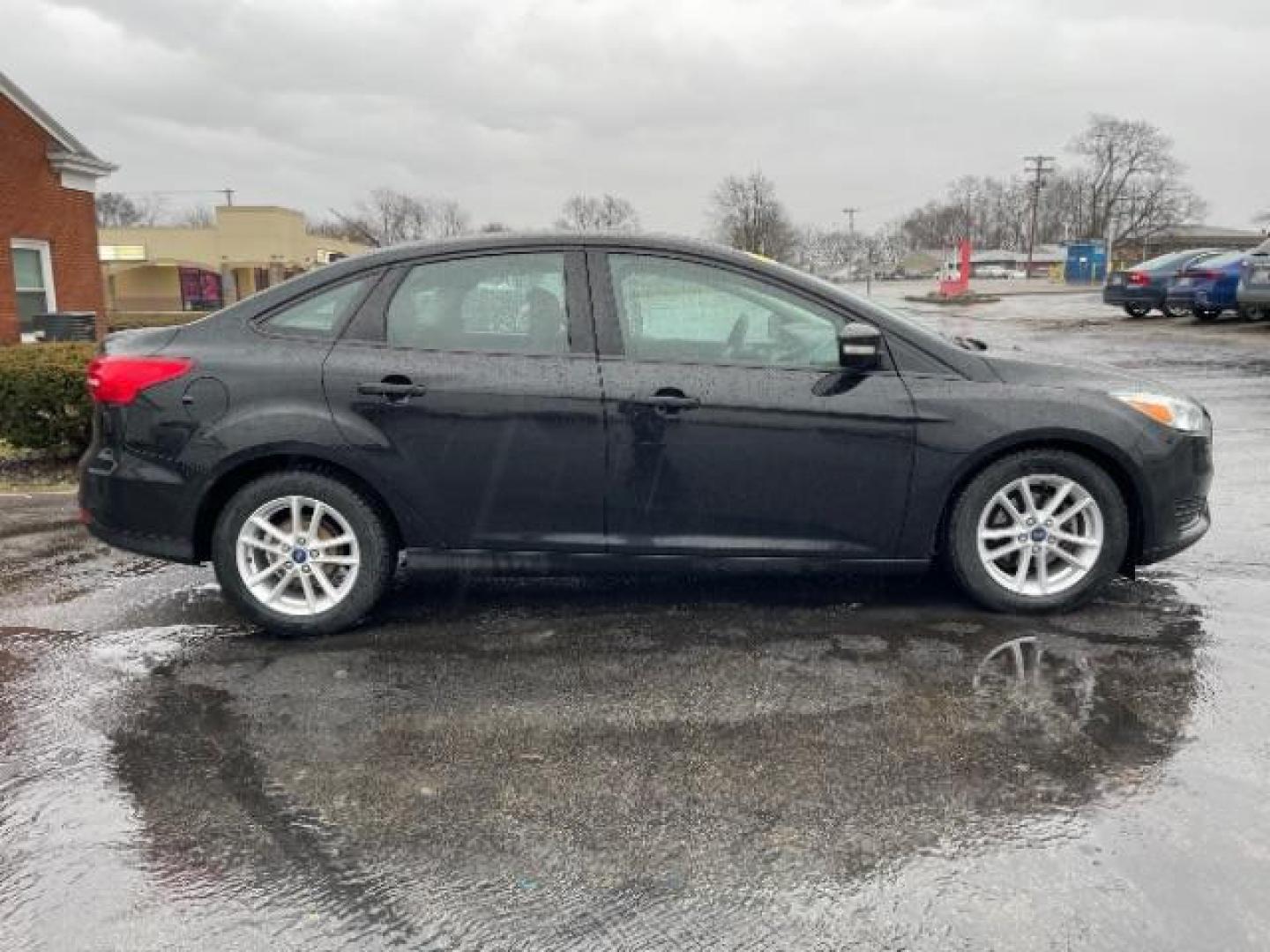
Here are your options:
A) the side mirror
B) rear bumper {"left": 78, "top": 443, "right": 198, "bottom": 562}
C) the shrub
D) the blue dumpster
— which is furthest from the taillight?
the blue dumpster

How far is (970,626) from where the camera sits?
4051mm

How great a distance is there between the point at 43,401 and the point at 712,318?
18.8 feet

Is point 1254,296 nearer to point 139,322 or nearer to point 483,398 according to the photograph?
point 483,398

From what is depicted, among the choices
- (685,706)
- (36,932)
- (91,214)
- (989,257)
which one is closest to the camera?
(36,932)

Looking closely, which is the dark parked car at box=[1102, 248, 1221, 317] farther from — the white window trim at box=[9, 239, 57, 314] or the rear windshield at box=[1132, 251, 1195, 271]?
the white window trim at box=[9, 239, 57, 314]

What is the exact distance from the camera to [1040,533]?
4094 mm

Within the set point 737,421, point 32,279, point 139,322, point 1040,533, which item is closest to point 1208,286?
point 1040,533

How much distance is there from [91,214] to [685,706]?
2012 centimetres

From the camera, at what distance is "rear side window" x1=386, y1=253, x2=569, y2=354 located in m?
4.04

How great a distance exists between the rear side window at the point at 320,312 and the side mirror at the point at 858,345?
6.45 ft

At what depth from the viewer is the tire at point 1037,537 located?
4055mm

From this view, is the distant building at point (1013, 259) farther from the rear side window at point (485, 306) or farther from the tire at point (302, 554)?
the tire at point (302, 554)

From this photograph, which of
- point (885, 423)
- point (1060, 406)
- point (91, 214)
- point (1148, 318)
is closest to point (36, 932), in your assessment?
point (885, 423)

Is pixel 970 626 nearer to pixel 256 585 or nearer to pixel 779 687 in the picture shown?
pixel 779 687
